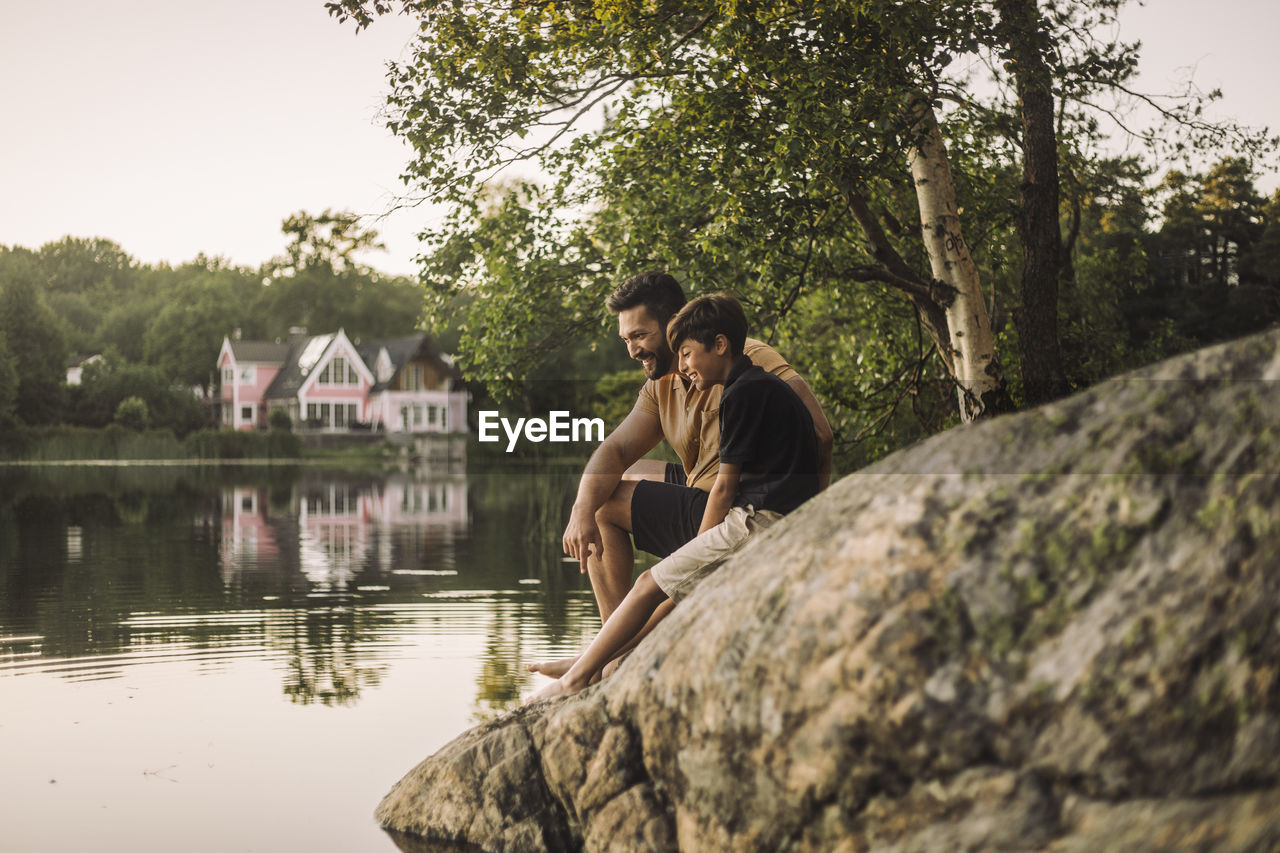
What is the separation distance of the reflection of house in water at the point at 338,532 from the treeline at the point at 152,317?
3.72 m

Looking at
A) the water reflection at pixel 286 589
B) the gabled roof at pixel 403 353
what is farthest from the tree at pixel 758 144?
the gabled roof at pixel 403 353

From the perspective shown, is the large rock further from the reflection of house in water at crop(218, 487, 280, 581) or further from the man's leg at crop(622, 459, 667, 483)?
the reflection of house in water at crop(218, 487, 280, 581)

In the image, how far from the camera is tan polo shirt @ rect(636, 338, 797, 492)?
485 centimetres

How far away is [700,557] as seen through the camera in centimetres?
412

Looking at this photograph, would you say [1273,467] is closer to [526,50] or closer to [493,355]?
[526,50]

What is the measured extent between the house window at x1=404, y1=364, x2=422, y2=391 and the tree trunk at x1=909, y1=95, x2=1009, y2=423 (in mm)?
57424

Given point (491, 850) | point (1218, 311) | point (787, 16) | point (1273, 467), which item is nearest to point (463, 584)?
point (787, 16)

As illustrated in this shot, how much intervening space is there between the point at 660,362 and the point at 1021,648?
255 centimetres

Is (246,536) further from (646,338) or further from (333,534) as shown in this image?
Result: (646,338)

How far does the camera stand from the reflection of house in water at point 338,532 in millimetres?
12773

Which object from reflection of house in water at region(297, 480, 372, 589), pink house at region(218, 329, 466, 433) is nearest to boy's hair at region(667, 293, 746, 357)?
reflection of house in water at region(297, 480, 372, 589)

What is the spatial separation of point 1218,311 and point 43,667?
2559 cm

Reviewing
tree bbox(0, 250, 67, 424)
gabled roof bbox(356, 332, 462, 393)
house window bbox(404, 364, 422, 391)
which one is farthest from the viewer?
house window bbox(404, 364, 422, 391)

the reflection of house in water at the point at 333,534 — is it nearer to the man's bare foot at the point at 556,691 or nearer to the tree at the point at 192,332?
the man's bare foot at the point at 556,691
